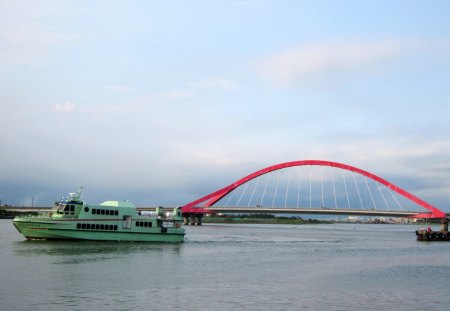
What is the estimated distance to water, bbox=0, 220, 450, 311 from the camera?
22.4 meters

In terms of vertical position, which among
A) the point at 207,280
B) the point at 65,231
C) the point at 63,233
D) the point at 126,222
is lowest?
the point at 207,280

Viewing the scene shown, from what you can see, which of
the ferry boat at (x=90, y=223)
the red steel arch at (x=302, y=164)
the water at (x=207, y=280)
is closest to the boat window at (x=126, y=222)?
the ferry boat at (x=90, y=223)

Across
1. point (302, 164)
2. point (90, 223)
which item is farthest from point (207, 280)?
point (302, 164)

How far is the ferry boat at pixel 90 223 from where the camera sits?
49.9 meters

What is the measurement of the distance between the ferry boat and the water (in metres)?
3.93

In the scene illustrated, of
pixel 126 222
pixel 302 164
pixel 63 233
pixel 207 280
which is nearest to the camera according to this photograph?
pixel 207 280

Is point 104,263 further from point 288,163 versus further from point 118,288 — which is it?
point 288,163

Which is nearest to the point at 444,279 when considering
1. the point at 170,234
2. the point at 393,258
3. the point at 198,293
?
the point at 393,258

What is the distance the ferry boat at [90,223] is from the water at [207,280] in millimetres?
3933

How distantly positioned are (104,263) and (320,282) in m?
14.8

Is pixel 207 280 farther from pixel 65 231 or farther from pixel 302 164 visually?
pixel 302 164

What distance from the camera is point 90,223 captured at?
51.0m

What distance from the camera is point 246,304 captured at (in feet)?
73.2

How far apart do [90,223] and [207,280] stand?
986 inches
